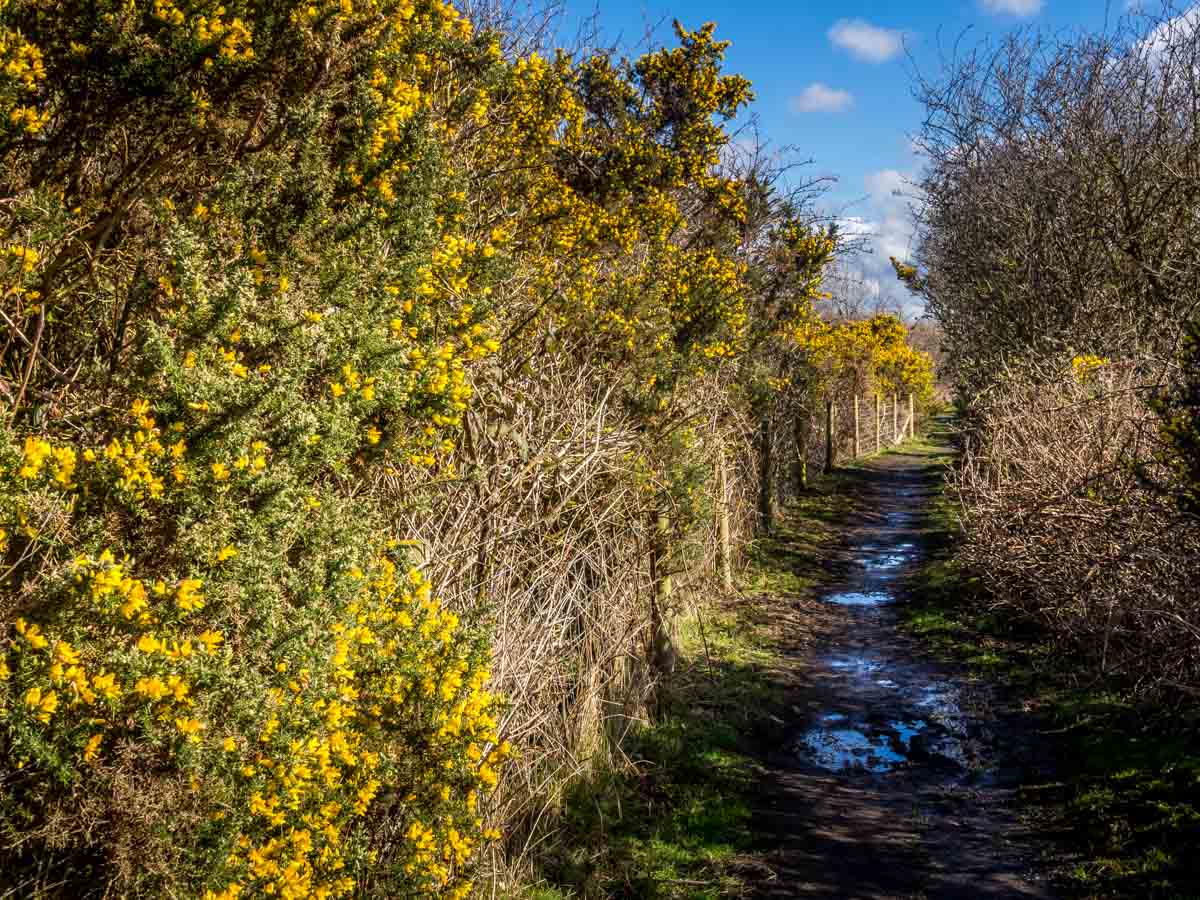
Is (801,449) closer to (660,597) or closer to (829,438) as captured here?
(829,438)

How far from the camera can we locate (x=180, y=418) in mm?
3162

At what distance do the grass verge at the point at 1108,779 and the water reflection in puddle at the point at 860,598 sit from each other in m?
2.58

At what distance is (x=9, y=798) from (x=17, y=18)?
10.0 ft

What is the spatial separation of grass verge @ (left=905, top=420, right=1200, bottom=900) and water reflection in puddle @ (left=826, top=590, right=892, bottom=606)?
8.47 ft

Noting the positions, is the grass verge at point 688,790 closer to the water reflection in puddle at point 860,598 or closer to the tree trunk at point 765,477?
the water reflection in puddle at point 860,598

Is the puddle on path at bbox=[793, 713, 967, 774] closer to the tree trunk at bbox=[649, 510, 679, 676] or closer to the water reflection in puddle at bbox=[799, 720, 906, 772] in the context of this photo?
the water reflection in puddle at bbox=[799, 720, 906, 772]

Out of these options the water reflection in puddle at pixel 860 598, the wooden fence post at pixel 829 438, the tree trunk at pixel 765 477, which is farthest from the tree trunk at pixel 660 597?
the wooden fence post at pixel 829 438

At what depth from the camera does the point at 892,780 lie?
271 inches

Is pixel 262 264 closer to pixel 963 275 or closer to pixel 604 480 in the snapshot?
pixel 604 480

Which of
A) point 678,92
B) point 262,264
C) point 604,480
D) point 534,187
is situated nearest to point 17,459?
point 262,264

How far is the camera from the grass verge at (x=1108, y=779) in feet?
16.8

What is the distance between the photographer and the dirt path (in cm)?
545

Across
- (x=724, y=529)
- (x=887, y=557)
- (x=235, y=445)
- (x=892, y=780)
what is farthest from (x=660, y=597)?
(x=887, y=557)

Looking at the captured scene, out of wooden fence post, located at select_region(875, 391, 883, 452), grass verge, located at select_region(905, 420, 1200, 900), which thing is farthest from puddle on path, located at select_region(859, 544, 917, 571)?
wooden fence post, located at select_region(875, 391, 883, 452)
